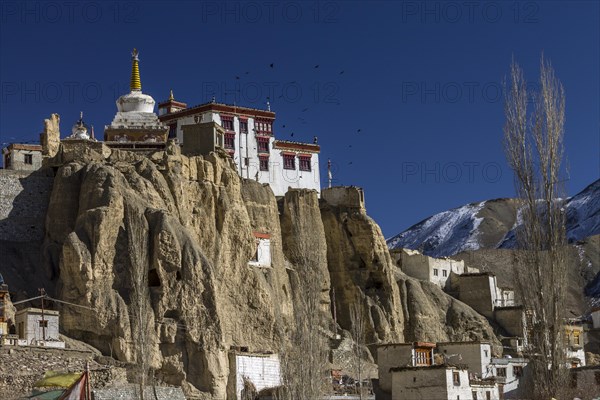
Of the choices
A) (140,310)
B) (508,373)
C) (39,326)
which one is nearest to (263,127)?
(508,373)

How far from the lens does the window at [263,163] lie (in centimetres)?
7900

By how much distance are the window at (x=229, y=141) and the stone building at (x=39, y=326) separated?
97.9 ft

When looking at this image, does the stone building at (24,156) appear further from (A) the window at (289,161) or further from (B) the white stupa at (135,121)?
(A) the window at (289,161)

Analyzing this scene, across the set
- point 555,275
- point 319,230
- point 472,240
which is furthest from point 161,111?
point 472,240

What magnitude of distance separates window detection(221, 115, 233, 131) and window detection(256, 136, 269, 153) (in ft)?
7.48

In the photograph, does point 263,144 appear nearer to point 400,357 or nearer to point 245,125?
point 245,125

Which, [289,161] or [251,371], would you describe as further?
[289,161]

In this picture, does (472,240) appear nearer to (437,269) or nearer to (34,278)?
(437,269)

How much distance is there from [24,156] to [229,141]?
A: 15.8 m

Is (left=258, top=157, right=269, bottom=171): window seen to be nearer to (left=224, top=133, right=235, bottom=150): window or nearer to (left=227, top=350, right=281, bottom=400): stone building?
(left=224, top=133, right=235, bottom=150): window

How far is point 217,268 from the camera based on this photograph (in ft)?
200

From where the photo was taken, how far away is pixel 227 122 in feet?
261

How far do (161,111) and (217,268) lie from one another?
1105 inches

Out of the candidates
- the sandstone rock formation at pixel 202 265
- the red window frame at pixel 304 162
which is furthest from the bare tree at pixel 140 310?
the red window frame at pixel 304 162
